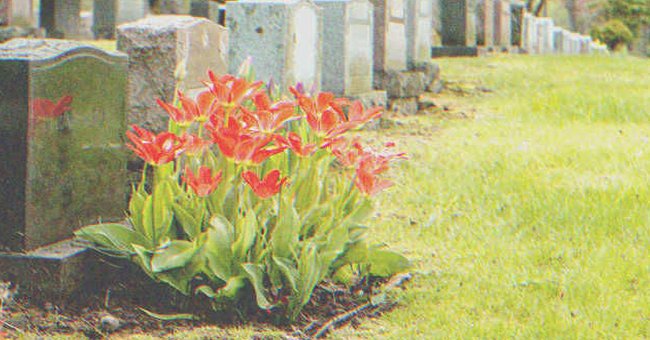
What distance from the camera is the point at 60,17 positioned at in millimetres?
16922

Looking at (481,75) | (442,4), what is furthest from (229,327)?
(442,4)

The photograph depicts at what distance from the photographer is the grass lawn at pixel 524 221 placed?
12.7 feet

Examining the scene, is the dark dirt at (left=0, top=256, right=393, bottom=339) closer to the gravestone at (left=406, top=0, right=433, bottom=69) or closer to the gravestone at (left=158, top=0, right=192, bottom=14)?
the gravestone at (left=406, top=0, right=433, bottom=69)

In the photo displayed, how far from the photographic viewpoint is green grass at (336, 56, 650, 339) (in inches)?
153

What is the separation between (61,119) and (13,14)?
37.7 feet

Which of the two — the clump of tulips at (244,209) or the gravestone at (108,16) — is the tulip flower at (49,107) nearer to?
the clump of tulips at (244,209)

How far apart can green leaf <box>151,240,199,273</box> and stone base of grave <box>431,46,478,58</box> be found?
11838 millimetres

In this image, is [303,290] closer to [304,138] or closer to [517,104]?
[304,138]

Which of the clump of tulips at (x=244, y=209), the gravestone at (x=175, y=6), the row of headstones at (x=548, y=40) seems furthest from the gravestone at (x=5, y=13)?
the row of headstones at (x=548, y=40)

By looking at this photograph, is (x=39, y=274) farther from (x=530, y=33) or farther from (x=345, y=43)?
(x=530, y=33)

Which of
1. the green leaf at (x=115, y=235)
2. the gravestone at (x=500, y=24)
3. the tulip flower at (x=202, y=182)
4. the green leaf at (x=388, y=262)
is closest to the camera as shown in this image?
the tulip flower at (x=202, y=182)

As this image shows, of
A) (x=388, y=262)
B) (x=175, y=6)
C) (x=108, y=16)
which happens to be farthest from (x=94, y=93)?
(x=175, y=6)

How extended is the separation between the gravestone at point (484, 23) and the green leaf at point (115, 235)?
508 inches

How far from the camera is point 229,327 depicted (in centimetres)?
369
